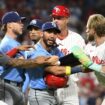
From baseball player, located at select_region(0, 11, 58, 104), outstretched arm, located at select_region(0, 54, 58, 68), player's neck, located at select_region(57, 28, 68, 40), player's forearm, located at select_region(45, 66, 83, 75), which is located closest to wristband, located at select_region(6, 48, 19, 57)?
baseball player, located at select_region(0, 11, 58, 104)

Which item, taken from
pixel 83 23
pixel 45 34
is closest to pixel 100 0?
pixel 83 23

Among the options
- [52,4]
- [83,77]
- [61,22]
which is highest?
[61,22]

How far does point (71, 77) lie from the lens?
893cm

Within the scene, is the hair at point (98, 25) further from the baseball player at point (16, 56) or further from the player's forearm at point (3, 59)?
the player's forearm at point (3, 59)

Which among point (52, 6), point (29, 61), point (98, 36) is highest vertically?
point (98, 36)

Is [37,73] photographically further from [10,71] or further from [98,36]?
[98,36]

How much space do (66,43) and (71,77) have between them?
53 cm

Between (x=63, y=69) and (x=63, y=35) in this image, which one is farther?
(x=63, y=35)

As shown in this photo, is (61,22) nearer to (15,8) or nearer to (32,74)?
(32,74)

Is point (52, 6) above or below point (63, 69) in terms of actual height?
below

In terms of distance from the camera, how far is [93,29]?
8.40 m

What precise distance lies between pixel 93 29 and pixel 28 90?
1270mm

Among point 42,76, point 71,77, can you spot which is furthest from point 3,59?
point 71,77

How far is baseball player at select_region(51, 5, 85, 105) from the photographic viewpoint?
867cm
